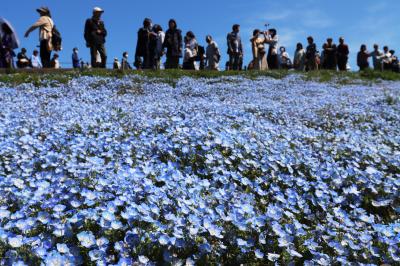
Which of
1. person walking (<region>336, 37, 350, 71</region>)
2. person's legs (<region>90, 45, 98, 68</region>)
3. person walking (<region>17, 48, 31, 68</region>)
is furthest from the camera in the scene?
person walking (<region>336, 37, 350, 71</region>)

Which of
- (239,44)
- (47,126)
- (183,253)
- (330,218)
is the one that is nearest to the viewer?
(183,253)

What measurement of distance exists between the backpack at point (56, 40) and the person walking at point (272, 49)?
8041mm

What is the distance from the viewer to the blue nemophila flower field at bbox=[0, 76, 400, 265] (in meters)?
2.50

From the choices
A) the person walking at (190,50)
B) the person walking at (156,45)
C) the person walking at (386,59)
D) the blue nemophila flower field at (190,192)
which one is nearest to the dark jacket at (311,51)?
the person walking at (386,59)

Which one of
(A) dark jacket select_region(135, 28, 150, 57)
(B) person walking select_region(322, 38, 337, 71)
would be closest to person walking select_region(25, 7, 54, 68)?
(A) dark jacket select_region(135, 28, 150, 57)

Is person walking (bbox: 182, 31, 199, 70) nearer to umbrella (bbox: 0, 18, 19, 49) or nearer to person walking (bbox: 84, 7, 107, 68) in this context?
person walking (bbox: 84, 7, 107, 68)

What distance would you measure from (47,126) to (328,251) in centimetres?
385

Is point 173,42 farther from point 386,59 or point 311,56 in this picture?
point 386,59

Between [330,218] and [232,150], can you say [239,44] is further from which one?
[330,218]

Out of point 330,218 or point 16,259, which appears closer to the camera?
point 16,259

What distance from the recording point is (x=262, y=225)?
8.80ft

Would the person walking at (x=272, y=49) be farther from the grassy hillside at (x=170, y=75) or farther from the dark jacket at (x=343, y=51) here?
the dark jacket at (x=343, y=51)

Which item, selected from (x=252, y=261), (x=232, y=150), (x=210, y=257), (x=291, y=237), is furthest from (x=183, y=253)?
(x=232, y=150)

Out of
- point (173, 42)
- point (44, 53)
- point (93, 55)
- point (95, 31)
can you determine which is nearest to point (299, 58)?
point (173, 42)
